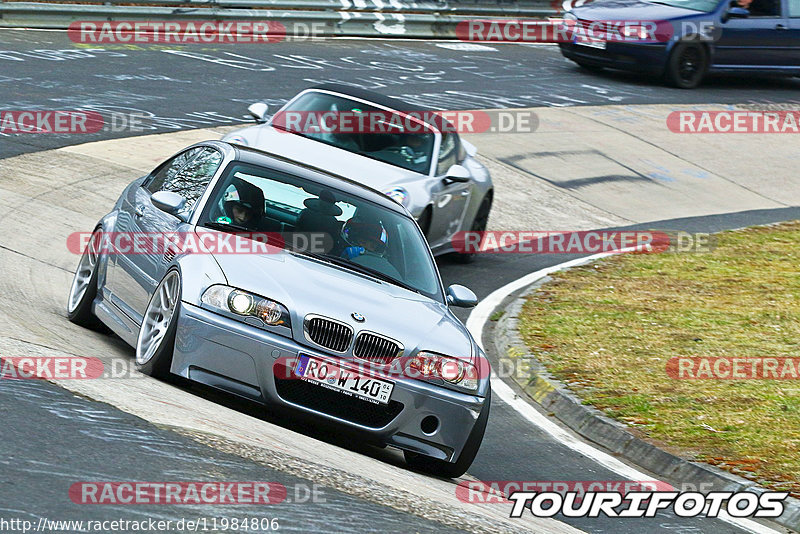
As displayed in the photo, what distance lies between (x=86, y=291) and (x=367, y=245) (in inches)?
79.1

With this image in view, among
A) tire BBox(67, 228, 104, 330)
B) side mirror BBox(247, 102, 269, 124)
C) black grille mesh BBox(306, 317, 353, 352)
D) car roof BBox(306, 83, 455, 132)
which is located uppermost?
car roof BBox(306, 83, 455, 132)

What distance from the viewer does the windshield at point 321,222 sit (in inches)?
301

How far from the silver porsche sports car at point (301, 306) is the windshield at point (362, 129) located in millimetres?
4145

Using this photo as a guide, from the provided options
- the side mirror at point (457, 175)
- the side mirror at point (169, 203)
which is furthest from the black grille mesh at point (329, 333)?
the side mirror at point (457, 175)

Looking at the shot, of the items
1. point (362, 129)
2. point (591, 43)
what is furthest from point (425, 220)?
point (591, 43)

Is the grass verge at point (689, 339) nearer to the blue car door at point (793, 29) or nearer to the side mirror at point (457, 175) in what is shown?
the side mirror at point (457, 175)

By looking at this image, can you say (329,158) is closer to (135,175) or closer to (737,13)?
(135,175)

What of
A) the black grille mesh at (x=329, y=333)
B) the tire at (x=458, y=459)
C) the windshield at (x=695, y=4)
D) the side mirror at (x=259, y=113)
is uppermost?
the windshield at (x=695, y=4)

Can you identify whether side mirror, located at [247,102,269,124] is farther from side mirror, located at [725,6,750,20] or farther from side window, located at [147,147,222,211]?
side mirror, located at [725,6,750,20]

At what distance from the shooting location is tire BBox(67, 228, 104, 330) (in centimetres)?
841

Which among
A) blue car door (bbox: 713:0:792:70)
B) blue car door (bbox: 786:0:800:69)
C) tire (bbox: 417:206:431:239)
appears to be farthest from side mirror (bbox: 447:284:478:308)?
blue car door (bbox: 786:0:800:69)

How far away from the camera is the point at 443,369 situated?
269 inches

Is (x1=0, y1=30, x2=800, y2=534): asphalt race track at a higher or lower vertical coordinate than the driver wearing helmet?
lower

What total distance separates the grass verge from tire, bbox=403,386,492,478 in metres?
1.74
